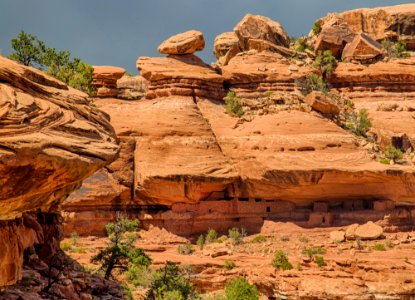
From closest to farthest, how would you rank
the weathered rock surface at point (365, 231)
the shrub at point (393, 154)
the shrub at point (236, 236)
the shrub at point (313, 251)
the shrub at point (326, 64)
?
1. the shrub at point (313, 251)
2. the weathered rock surface at point (365, 231)
3. the shrub at point (236, 236)
4. the shrub at point (393, 154)
5. the shrub at point (326, 64)

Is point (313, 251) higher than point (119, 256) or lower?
lower

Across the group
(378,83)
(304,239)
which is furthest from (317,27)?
(304,239)

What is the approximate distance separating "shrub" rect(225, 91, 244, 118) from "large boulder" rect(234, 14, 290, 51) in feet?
46.2

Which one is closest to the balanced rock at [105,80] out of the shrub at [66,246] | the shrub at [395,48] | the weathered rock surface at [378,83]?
the shrub at [66,246]

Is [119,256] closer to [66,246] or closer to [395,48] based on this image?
[66,246]

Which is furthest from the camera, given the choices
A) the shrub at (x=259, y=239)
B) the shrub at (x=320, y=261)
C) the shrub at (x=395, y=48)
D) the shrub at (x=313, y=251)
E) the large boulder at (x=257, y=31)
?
the large boulder at (x=257, y=31)

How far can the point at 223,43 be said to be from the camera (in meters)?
69.2

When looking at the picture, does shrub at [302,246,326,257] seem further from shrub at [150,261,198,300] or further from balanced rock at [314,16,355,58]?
balanced rock at [314,16,355,58]

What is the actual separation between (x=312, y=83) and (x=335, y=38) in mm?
10745

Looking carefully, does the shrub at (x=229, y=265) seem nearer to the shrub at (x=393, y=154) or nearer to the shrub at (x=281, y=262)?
the shrub at (x=281, y=262)

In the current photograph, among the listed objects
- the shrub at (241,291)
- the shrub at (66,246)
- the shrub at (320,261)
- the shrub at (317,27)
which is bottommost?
the shrub at (241,291)

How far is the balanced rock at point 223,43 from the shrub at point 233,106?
22.7 m

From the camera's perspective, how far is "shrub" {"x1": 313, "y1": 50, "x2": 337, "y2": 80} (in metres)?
53.4

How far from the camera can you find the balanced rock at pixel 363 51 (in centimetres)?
5512
